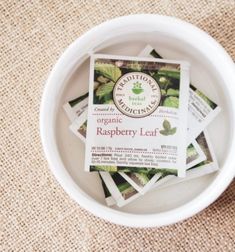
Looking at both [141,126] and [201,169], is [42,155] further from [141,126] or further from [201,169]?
[201,169]

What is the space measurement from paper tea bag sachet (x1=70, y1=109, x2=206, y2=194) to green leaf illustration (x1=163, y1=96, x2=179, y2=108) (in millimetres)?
89

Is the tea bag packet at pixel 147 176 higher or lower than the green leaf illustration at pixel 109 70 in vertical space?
lower

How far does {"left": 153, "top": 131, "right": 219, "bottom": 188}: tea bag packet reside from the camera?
1.03 metres

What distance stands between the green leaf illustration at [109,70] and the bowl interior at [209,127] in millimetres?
33

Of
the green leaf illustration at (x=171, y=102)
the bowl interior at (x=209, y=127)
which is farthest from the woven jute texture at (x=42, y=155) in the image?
the green leaf illustration at (x=171, y=102)

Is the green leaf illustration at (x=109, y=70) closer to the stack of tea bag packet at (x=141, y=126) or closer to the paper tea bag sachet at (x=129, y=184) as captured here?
the stack of tea bag packet at (x=141, y=126)

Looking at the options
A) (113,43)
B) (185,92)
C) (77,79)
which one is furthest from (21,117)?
(185,92)

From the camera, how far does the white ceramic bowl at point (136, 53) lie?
3.05 feet

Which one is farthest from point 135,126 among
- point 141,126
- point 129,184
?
point 129,184

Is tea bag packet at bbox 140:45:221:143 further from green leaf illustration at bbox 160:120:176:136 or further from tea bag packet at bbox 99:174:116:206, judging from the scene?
tea bag packet at bbox 99:174:116:206

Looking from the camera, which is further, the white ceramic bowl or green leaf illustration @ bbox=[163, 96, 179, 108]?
green leaf illustration @ bbox=[163, 96, 179, 108]

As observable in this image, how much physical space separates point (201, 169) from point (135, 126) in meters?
0.16

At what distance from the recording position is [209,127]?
41.6 inches

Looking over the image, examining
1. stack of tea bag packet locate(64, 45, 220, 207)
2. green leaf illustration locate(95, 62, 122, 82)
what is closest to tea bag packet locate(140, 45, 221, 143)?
stack of tea bag packet locate(64, 45, 220, 207)
